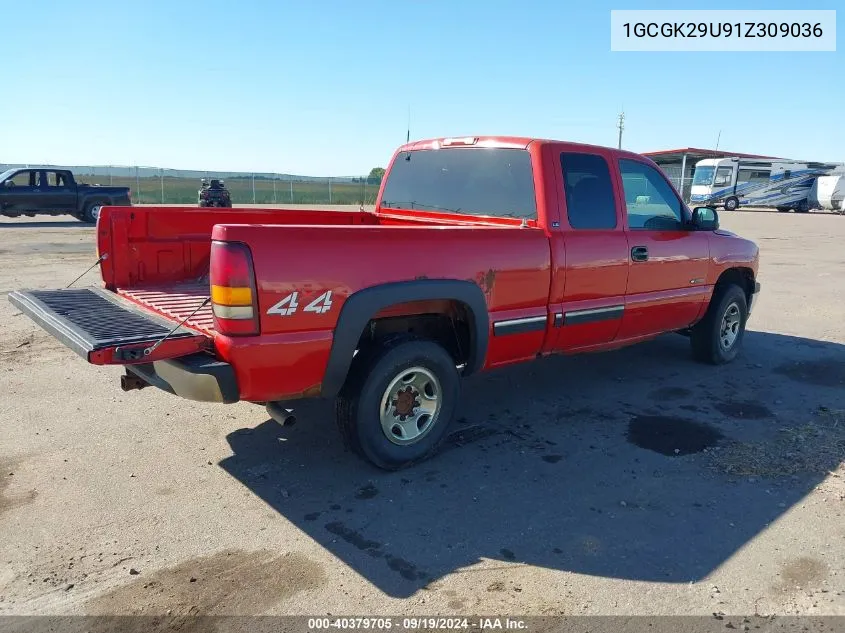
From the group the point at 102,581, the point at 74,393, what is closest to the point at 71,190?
the point at 74,393

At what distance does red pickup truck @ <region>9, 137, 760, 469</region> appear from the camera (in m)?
3.23

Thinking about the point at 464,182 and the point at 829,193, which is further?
the point at 829,193

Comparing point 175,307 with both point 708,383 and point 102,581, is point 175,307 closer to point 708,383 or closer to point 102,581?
point 102,581

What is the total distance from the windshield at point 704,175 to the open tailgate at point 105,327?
43.8 m

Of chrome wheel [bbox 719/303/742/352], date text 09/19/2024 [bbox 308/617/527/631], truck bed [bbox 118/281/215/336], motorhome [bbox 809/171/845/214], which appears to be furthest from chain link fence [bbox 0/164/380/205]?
date text 09/19/2024 [bbox 308/617/527/631]

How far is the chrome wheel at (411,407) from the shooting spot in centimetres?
389

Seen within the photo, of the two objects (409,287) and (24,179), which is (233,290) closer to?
(409,287)

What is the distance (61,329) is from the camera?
346cm

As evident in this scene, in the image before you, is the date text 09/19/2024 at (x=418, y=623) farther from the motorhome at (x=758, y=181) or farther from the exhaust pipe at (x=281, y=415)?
the motorhome at (x=758, y=181)

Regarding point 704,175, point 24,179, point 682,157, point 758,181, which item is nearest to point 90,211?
point 24,179

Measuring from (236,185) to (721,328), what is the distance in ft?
151

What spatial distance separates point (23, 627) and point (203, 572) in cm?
69

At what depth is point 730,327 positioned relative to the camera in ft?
21.3

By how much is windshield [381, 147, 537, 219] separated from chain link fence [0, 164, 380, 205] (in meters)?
31.9
